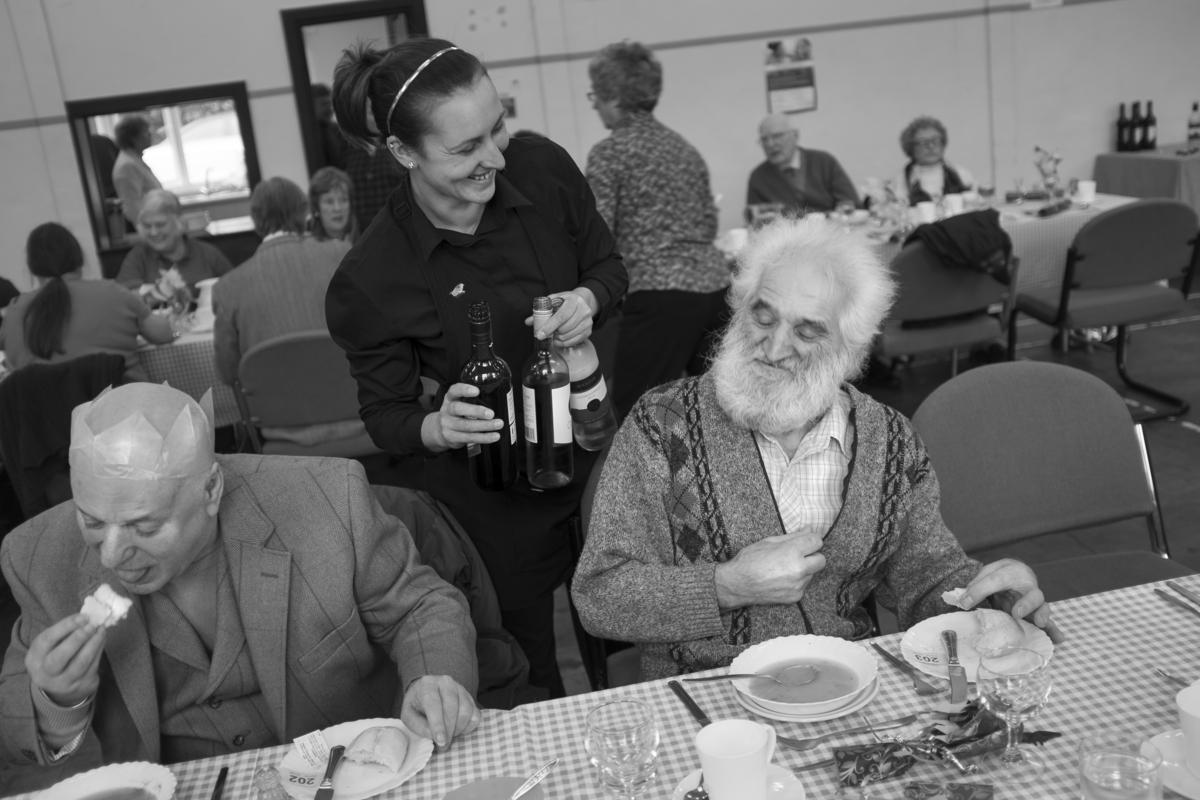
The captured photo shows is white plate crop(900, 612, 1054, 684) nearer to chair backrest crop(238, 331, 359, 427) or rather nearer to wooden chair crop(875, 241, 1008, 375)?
chair backrest crop(238, 331, 359, 427)

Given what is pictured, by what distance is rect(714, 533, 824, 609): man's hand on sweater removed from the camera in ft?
6.34

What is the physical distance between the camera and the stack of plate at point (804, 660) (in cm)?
159

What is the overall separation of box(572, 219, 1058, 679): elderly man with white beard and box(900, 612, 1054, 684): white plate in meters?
0.24

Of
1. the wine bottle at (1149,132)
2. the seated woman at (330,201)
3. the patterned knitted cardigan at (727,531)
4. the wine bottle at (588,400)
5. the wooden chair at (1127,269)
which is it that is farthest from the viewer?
the wine bottle at (1149,132)

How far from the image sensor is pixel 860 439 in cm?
211

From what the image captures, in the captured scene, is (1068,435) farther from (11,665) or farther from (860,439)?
(11,665)

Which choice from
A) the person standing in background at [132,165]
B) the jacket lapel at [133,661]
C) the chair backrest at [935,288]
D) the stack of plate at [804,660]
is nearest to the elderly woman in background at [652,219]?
the chair backrest at [935,288]

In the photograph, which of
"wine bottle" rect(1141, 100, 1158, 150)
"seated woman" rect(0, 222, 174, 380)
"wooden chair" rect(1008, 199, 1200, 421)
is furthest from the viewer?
"wine bottle" rect(1141, 100, 1158, 150)

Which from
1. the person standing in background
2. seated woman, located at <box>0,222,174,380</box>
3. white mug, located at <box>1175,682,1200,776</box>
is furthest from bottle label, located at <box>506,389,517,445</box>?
the person standing in background

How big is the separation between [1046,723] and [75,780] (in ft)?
4.59

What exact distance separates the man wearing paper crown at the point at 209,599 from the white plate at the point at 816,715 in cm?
42

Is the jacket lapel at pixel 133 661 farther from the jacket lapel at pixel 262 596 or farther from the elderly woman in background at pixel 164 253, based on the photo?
the elderly woman in background at pixel 164 253

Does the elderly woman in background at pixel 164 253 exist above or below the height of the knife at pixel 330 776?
above

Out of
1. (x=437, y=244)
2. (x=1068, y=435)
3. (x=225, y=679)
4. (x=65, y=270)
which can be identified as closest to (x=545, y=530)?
(x=437, y=244)
